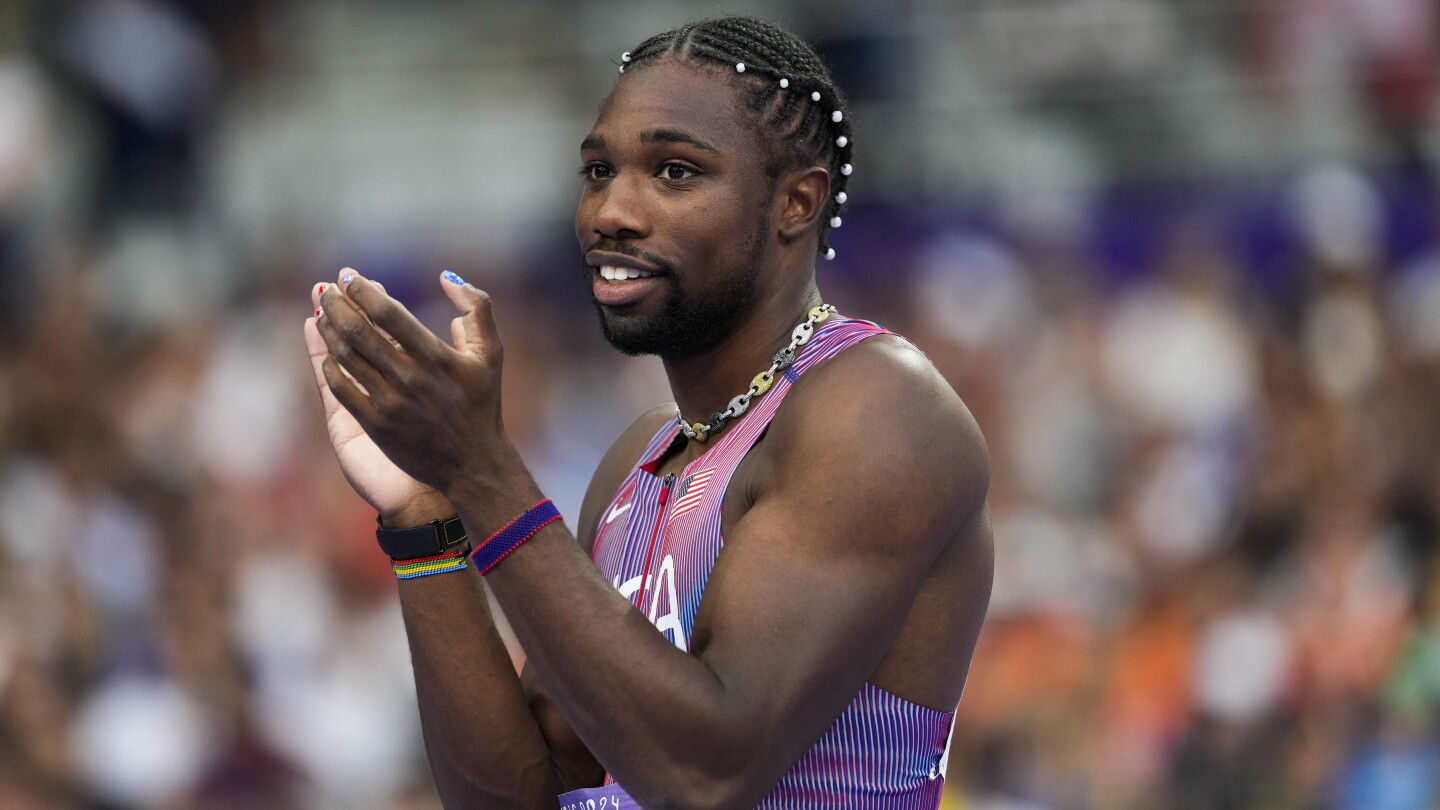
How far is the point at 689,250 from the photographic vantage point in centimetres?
290

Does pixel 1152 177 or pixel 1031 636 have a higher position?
pixel 1152 177

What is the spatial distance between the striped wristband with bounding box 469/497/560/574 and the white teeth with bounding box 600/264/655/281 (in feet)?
1.82

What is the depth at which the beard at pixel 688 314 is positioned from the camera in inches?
115

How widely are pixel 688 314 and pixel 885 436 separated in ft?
1.52

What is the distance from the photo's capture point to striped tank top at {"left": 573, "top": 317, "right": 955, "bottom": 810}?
8.94ft

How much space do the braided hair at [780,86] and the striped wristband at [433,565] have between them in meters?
0.81

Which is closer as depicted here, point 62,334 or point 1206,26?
point 62,334

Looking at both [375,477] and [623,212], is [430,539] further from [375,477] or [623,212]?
[623,212]

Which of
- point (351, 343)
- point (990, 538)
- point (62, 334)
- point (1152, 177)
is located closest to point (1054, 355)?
point (1152, 177)

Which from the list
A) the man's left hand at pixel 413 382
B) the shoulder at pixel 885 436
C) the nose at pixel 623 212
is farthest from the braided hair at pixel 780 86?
the man's left hand at pixel 413 382

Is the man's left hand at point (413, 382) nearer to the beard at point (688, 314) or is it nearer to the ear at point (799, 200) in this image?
the beard at point (688, 314)

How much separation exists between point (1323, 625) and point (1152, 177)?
9.92 feet

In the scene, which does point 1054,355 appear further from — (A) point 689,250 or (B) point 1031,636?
(A) point 689,250

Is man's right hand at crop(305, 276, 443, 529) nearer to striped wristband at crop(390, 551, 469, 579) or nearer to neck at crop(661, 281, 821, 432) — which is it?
striped wristband at crop(390, 551, 469, 579)
